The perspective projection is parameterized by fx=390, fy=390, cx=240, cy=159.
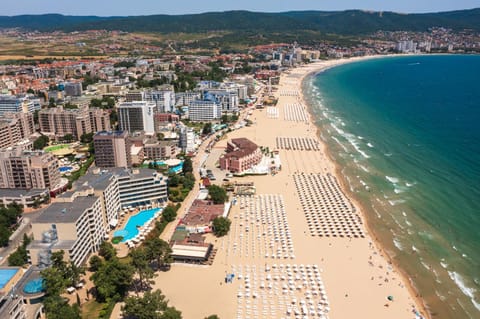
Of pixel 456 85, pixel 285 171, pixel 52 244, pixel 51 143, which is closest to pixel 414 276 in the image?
pixel 285 171

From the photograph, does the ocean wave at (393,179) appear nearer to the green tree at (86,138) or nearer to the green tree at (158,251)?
the green tree at (158,251)

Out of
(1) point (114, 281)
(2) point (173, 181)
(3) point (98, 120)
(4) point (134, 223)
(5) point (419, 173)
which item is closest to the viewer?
(1) point (114, 281)

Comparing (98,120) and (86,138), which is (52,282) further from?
(98,120)

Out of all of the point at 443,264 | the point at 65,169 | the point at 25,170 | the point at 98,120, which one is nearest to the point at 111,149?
the point at 65,169

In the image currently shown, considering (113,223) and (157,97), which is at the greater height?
(157,97)

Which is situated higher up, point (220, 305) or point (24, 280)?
point (24, 280)

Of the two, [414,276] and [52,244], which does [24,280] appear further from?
[414,276]

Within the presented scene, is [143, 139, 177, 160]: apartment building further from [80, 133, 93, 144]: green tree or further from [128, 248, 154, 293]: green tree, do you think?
[128, 248, 154, 293]: green tree
